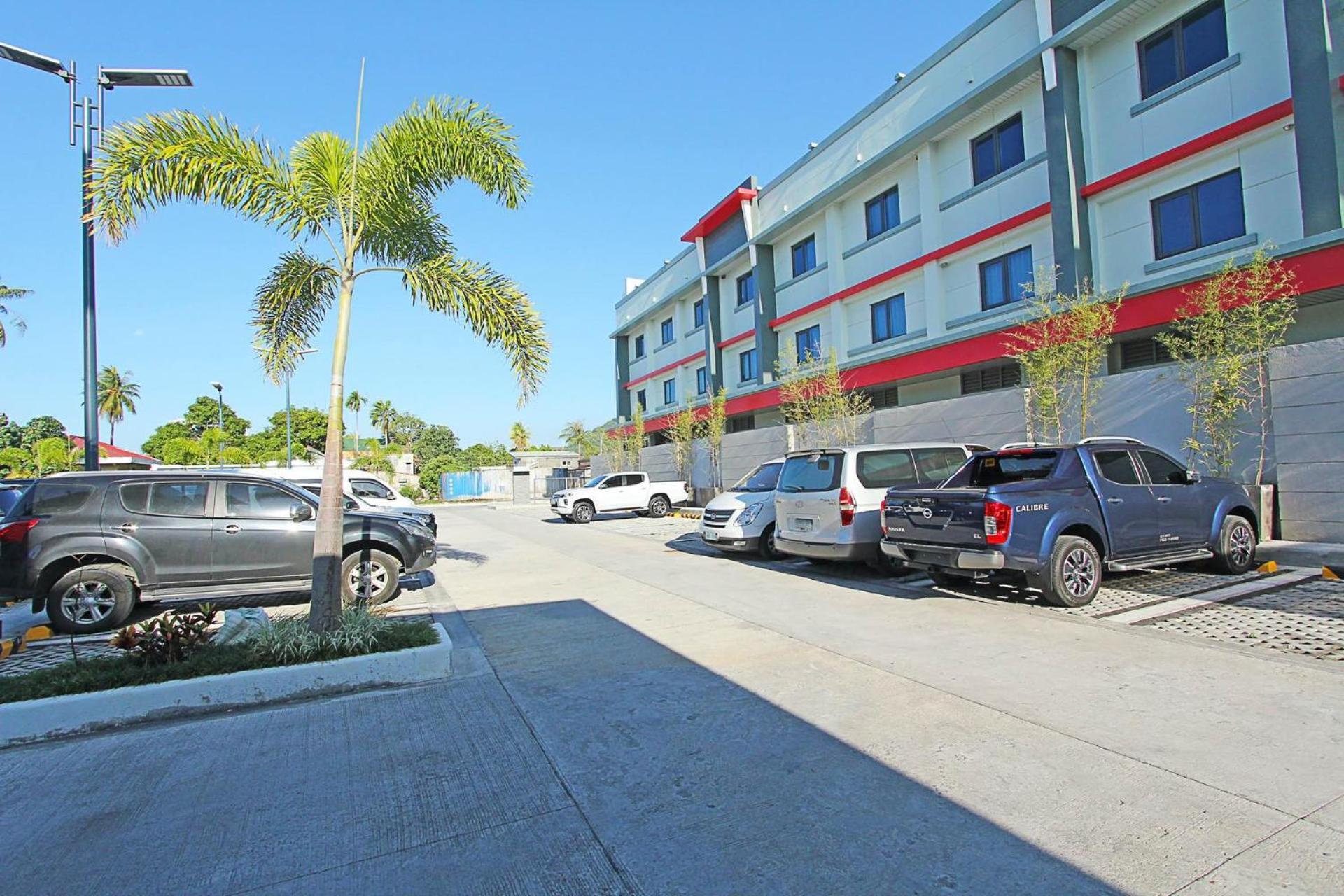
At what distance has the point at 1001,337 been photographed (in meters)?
16.9

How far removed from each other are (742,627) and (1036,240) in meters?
14.5

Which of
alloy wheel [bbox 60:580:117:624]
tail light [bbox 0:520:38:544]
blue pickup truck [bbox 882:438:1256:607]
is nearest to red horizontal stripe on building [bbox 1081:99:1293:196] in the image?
blue pickup truck [bbox 882:438:1256:607]

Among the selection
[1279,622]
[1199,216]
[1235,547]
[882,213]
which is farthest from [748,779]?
[882,213]

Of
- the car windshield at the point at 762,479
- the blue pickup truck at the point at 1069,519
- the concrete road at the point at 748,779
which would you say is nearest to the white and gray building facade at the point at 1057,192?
the blue pickup truck at the point at 1069,519

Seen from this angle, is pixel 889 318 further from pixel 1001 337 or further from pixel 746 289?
pixel 746 289

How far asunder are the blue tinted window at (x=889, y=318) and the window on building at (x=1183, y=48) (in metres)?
8.03

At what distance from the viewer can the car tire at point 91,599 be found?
760cm

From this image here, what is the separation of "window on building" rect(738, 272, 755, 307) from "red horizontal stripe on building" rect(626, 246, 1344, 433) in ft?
15.0

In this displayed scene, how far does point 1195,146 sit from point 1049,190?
3.13m

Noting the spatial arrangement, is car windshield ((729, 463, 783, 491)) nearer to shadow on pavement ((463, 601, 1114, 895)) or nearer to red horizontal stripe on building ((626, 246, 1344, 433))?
red horizontal stripe on building ((626, 246, 1344, 433))

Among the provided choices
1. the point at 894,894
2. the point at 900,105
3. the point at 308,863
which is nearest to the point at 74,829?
the point at 308,863

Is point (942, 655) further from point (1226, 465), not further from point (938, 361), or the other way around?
point (938, 361)

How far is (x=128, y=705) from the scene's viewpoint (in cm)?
496

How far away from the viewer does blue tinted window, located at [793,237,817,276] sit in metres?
25.9
